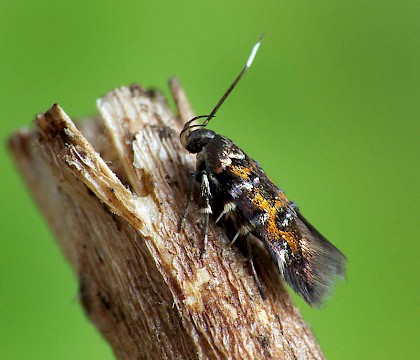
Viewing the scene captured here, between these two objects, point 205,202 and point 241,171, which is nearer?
point 205,202

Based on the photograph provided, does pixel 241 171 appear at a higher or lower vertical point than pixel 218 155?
lower

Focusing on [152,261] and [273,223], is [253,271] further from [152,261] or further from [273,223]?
[152,261]

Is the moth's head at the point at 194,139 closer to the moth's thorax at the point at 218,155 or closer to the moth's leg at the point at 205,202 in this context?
the moth's thorax at the point at 218,155

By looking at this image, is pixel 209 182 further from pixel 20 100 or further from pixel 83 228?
pixel 20 100

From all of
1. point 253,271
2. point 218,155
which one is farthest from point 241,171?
point 253,271

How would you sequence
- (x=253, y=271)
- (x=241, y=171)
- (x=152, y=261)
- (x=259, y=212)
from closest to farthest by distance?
1. (x=152, y=261)
2. (x=253, y=271)
3. (x=259, y=212)
4. (x=241, y=171)

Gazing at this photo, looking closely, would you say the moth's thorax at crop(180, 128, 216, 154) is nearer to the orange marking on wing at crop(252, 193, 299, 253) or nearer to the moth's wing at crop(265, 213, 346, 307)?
the orange marking on wing at crop(252, 193, 299, 253)

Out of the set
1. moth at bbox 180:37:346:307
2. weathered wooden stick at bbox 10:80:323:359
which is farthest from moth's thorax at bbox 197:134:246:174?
weathered wooden stick at bbox 10:80:323:359

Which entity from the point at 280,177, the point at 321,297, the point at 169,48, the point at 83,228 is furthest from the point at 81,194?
the point at 169,48
